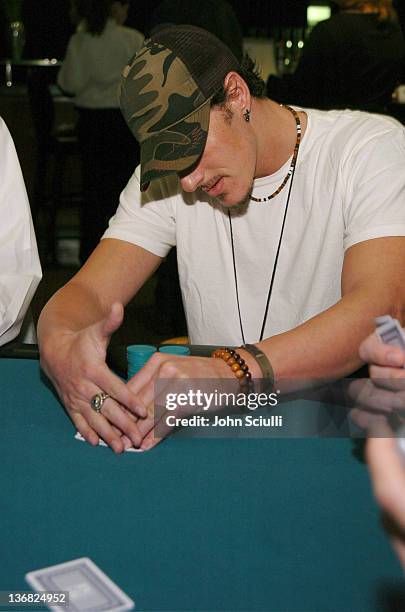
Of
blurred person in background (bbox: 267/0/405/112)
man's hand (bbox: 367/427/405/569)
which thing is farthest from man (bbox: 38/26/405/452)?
blurred person in background (bbox: 267/0/405/112)

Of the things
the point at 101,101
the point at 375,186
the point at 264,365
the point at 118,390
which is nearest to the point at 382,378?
the point at 264,365

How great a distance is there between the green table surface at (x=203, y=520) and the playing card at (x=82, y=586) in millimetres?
13

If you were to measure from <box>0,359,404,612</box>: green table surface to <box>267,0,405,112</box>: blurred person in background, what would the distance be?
8.45 feet

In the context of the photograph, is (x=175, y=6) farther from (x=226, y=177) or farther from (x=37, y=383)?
(x=37, y=383)

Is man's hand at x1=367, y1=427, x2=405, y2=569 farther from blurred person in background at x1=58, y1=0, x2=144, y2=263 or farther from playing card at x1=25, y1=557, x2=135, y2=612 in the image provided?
blurred person in background at x1=58, y1=0, x2=144, y2=263

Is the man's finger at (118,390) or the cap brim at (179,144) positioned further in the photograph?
the cap brim at (179,144)

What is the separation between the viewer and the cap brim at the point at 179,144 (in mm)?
1744

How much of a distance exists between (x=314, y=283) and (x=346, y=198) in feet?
0.70

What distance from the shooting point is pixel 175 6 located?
3.27 meters

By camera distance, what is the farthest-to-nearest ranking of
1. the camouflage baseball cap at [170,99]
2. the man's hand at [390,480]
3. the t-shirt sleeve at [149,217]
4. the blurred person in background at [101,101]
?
the blurred person in background at [101,101], the t-shirt sleeve at [149,217], the camouflage baseball cap at [170,99], the man's hand at [390,480]

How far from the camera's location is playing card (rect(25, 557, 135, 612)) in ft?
3.33

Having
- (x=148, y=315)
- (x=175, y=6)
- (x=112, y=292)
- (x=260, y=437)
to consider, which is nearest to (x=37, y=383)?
(x=112, y=292)

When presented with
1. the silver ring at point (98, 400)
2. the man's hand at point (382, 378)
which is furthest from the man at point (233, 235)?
the man's hand at point (382, 378)

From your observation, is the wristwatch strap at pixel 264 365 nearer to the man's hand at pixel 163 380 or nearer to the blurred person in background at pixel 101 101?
the man's hand at pixel 163 380
